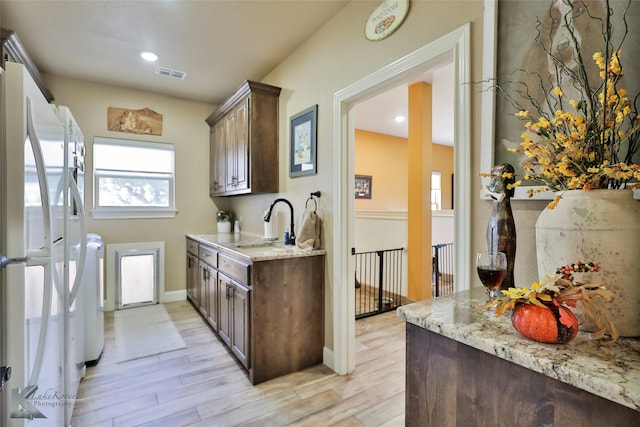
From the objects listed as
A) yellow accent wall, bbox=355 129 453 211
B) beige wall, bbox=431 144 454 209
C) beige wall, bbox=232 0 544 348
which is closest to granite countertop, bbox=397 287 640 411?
beige wall, bbox=232 0 544 348

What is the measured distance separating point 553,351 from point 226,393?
2.13 meters

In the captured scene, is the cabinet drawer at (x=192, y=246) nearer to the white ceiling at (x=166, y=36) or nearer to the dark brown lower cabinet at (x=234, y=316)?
the dark brown lower cabinet at (x=234, y=316)

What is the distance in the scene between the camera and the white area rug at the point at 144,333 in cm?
281

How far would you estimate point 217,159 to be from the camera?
13.7ft

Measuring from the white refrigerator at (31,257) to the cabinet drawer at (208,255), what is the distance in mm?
1525

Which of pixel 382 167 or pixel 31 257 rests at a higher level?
pixel 382 167

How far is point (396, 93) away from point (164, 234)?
3822 millimetres

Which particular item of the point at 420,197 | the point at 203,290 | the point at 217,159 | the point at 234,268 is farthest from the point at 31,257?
the point at 420,197

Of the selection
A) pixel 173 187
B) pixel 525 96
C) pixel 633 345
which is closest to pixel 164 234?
pixel 173 187

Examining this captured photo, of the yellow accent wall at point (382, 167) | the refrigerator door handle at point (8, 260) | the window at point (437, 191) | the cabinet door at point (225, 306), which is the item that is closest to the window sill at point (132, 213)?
Result: the cabinet door at point (225, 306)

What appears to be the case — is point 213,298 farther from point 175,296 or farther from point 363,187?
point 363,187

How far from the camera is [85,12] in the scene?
2.40m

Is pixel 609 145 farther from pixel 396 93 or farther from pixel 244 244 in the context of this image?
pixel 396 93

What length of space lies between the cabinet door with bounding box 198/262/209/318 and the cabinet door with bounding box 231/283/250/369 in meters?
0.91
